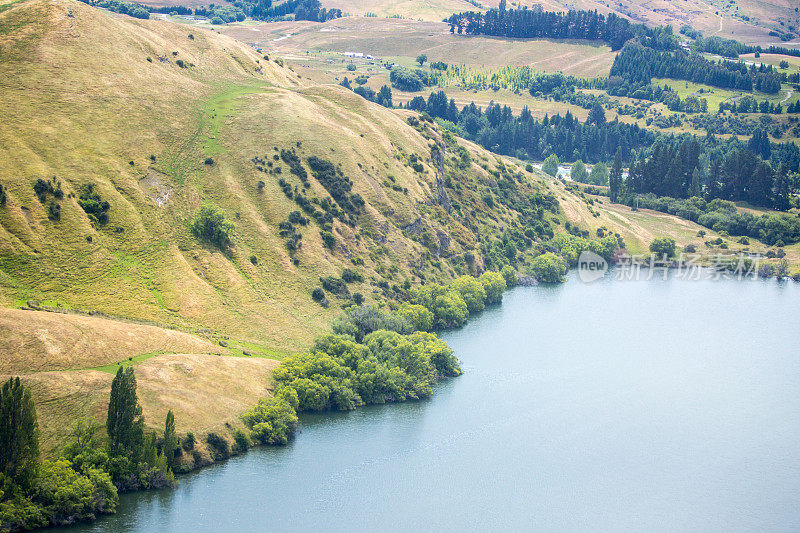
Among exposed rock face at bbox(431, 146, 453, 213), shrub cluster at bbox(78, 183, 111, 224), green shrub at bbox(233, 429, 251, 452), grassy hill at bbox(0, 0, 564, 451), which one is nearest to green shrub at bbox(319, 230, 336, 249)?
grassy hill at bbox(0, 0, 564, 451)

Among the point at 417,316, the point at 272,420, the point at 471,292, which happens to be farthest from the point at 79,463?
the point at 471,292

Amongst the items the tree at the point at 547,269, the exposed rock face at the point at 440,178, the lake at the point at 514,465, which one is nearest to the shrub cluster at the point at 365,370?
the lake at the point at 514,465

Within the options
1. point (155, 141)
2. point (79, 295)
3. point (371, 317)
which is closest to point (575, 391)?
point (371, 317)

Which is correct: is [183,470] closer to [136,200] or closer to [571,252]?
[136,200]

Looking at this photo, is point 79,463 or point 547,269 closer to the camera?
point 79,463

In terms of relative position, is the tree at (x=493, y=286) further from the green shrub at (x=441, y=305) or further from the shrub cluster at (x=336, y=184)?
the shrub cluster at (x=336, y=184)

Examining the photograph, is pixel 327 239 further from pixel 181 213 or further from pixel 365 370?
pixel 365 370
